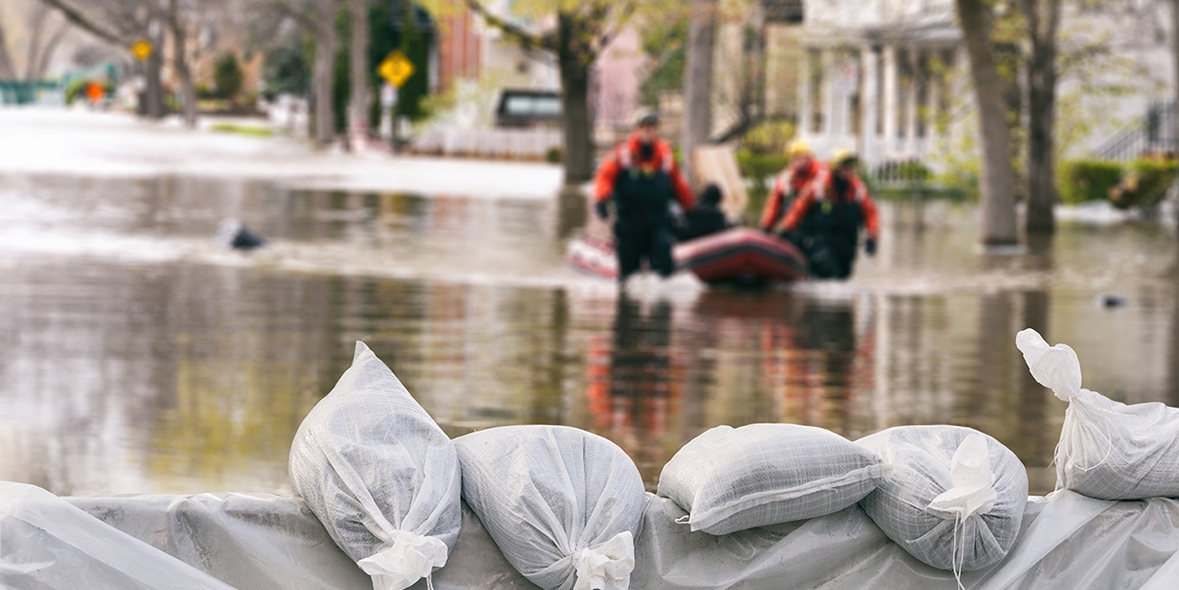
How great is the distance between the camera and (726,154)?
24.6m

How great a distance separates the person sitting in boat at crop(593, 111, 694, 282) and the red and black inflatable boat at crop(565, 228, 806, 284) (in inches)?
9.1

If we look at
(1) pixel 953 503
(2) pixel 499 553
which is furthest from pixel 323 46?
(1) pixel 953 503

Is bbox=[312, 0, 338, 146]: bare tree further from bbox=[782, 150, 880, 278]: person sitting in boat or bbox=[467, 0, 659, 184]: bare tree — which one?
bbox=[782, 150, 880, 278]: person sitting in boat

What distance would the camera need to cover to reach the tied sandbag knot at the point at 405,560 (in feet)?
10.4

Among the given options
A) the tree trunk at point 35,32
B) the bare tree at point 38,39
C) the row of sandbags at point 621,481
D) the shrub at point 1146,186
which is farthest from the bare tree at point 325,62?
the row of sandbags at point 621,481

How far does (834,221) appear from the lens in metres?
15.1

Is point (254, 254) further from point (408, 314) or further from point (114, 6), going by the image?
point (114, 6)

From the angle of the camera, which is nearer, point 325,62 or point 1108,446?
point 1108,446

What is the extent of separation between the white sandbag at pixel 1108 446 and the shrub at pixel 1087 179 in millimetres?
24425

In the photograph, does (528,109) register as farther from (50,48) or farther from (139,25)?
(50,48)

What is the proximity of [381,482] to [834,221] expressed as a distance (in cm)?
1214

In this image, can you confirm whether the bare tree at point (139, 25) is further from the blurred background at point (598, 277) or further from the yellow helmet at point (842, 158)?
the yellow helmet at point (842, 158)

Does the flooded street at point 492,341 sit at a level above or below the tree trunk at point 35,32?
below

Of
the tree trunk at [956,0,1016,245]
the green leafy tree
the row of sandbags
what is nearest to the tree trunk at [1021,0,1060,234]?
the tree trunk at [956,0,1016,245]
